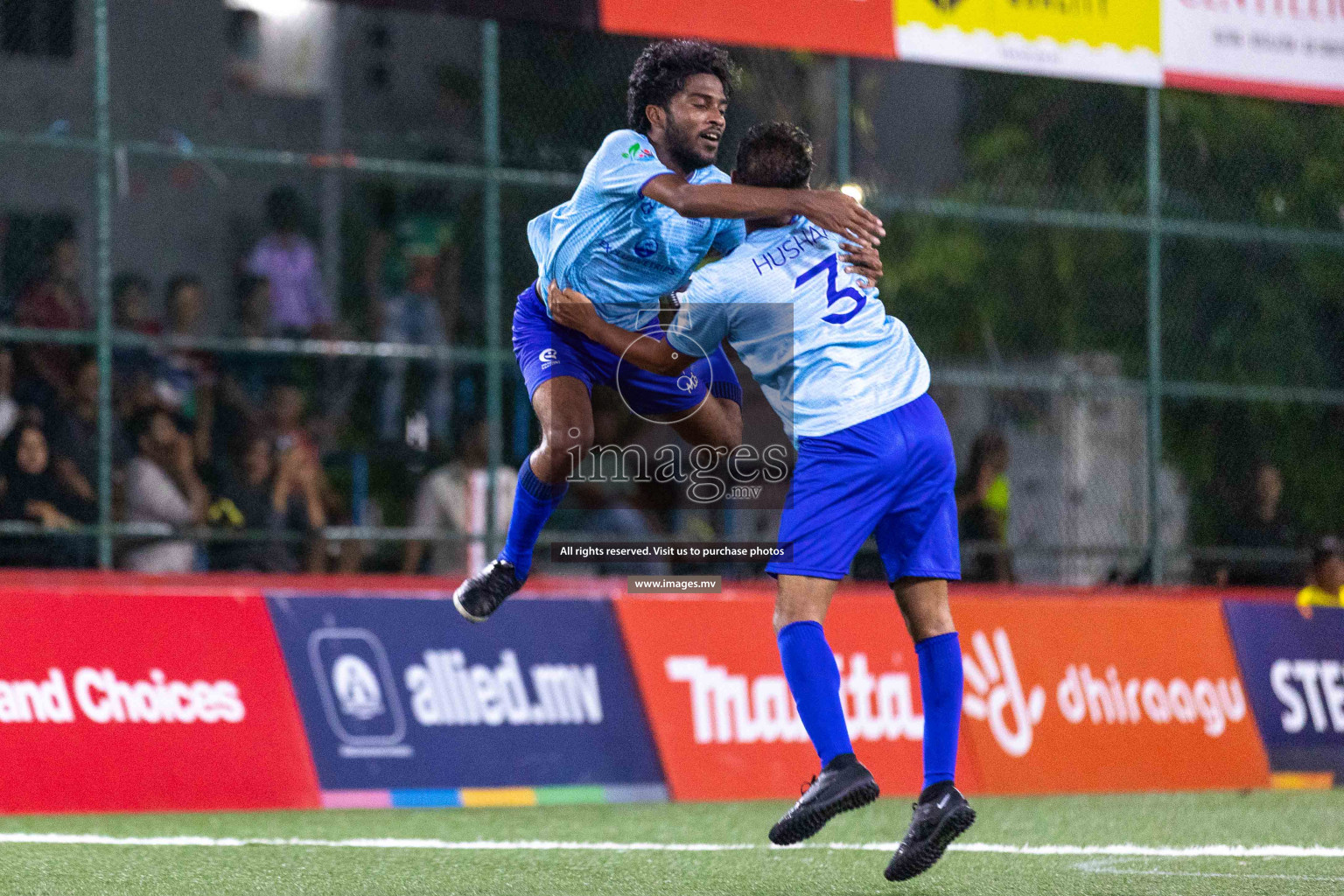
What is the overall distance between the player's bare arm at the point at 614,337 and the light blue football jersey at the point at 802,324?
1.49 feet

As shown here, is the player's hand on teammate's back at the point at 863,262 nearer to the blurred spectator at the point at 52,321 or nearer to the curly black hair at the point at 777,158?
the curly black hair at the point at 777,158

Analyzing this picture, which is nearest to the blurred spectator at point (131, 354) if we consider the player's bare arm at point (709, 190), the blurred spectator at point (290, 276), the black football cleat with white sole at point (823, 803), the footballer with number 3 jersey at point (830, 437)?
the blurred spectator at point (290, 276)

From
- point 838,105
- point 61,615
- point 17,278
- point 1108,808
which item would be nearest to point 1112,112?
point 838,105

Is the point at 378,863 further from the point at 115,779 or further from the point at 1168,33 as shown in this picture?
the point at 1168,33

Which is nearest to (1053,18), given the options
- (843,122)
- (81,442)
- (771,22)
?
(843,122)

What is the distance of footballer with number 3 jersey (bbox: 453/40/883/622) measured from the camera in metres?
6.10

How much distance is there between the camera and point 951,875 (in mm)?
6570

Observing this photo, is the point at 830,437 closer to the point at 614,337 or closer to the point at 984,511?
the point at 614,337

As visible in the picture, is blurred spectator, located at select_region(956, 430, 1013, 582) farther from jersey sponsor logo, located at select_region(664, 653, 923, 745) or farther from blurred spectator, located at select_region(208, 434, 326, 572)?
blurred spectator, located at select_region(208, 434, 326, 572)

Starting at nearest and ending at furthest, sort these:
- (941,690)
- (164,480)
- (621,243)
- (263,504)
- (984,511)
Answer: (941,690) → (621,243) → (164,480) → (263,504) → (984,511)

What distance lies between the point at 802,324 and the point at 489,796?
421 cm

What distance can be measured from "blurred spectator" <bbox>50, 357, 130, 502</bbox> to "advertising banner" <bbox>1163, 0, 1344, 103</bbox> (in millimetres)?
6700

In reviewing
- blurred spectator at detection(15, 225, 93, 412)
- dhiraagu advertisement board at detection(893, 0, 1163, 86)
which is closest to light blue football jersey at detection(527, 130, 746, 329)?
blurred spectator at detection(15, 225, 93, 412)

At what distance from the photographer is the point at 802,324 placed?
6.05 m
